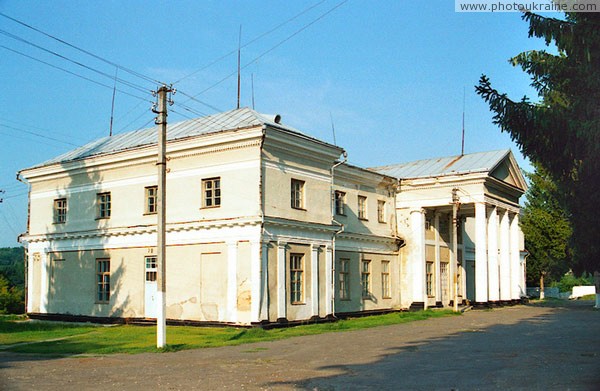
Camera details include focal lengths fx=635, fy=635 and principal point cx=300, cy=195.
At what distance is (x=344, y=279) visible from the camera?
91.8 ft

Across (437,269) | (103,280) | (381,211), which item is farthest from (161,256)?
(437,269)

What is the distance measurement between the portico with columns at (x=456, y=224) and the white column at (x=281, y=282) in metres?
11.5

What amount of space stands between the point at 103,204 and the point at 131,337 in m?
9.17

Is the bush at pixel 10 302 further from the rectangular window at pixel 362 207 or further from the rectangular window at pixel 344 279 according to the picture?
the rectangular window at pixel 362 207

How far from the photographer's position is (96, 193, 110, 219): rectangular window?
1057 inches

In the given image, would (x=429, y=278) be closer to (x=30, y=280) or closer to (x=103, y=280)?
(x=103, y=280)

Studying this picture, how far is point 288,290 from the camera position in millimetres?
22703

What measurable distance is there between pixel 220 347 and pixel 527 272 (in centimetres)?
4311

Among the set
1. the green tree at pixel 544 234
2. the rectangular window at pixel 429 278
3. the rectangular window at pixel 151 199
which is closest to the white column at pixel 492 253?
the rectangular window at pixel 429 278

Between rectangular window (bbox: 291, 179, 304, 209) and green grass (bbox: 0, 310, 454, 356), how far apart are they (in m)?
4.47

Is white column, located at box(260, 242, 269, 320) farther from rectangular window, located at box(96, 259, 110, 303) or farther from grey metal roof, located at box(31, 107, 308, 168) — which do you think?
rectangular window, located at box(96, 259, 110, 303)

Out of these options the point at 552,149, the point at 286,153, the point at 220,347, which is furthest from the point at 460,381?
the point at 286,153

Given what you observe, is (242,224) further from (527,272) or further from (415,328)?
(527,272)

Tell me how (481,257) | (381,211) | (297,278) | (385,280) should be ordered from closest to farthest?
(297,278) → (385,280) → (481,257) → (381,211)
